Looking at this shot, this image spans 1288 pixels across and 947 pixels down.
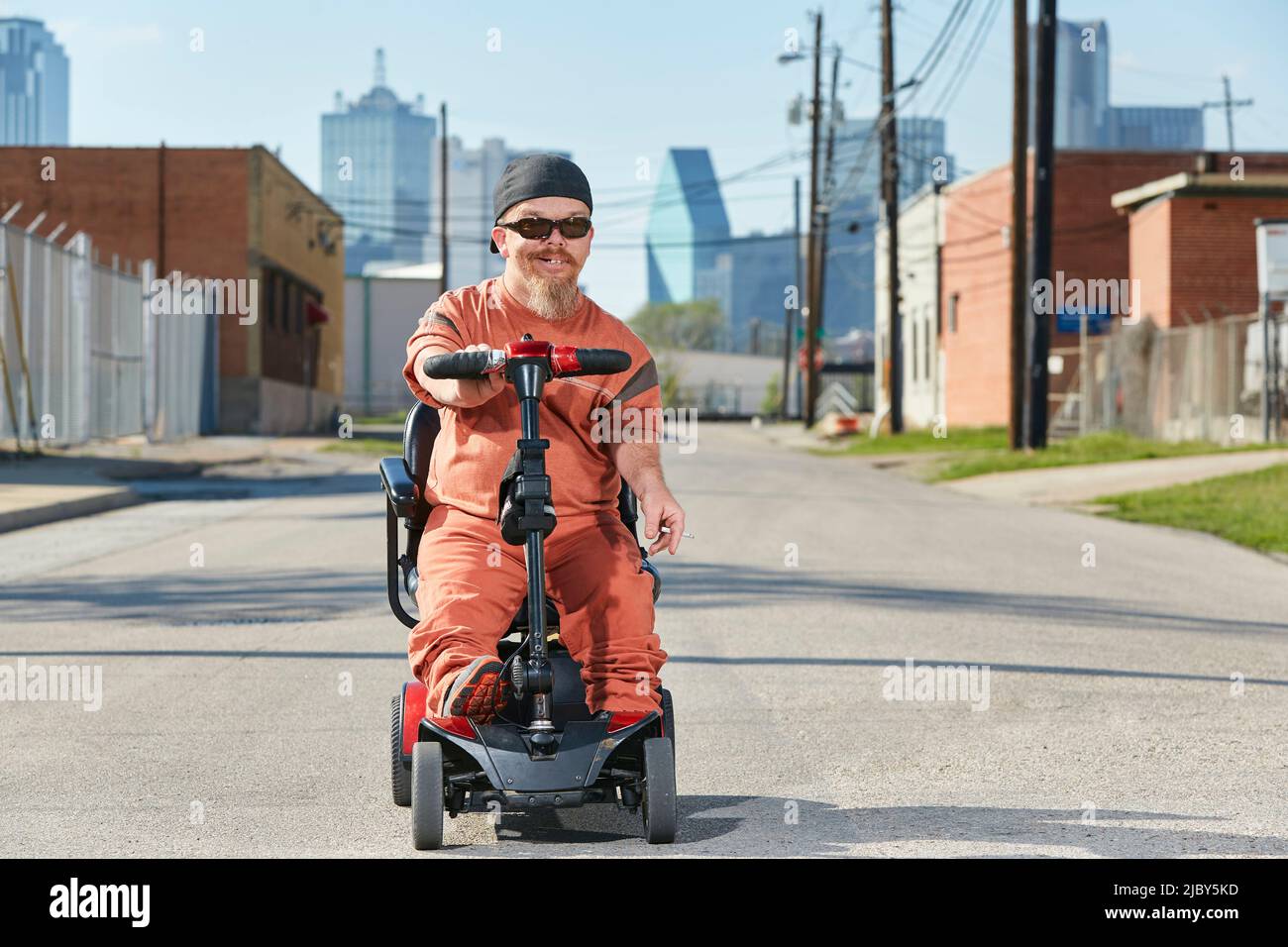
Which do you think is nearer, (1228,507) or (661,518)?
(661,518)

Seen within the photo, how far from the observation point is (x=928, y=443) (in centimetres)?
3628

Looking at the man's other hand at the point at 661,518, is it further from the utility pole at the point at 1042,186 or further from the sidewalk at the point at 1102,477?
the utility pole at the point at 1042,186

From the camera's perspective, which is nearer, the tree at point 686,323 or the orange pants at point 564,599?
the orange pants at point 564,599

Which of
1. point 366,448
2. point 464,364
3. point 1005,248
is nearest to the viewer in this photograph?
point 464,364

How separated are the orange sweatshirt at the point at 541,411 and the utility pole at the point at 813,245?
43.9 metres

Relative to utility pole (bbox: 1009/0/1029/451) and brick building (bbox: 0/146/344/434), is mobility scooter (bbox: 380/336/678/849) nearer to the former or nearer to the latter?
utility pole (bbox: 1009/0/1029/451)

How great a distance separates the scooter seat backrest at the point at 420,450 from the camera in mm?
5121

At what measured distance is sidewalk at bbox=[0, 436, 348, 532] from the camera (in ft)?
57.5

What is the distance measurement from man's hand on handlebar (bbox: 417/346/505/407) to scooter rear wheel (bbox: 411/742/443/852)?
91cm

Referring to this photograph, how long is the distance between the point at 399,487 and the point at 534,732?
91cm

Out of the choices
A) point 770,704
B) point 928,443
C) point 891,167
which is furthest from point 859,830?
point 891,167

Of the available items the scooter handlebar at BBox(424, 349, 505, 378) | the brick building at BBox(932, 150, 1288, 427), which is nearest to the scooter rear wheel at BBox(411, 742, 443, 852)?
the scooter handlebar at BBox(424, 349, 505, 378)

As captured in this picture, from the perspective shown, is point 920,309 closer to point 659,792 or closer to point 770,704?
point 770,704

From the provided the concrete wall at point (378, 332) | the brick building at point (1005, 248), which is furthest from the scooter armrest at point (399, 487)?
the concrete wall at point (378, 332)
